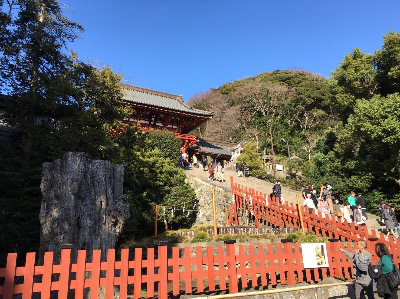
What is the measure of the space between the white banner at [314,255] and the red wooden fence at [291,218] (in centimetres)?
208

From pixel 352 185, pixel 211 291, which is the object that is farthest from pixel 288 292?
pixel 352 185

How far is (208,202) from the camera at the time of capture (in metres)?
12.7

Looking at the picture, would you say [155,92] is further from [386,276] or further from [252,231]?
[386,276]

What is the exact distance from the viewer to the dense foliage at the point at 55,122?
959cm

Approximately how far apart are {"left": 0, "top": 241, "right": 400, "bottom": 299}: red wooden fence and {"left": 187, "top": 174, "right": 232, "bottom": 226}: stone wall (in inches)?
234

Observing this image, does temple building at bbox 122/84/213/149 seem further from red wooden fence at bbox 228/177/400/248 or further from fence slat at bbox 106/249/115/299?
fence slat at bbox 106/249/115/299

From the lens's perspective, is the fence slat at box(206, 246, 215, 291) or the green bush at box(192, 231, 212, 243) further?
the green bush at box(192, 231, 212, 243)

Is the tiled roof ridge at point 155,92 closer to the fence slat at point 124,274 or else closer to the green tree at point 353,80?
the green tree at point 353,80

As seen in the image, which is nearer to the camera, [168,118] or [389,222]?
[389,222]

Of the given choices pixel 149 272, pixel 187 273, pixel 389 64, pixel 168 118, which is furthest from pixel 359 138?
pixel 149 272

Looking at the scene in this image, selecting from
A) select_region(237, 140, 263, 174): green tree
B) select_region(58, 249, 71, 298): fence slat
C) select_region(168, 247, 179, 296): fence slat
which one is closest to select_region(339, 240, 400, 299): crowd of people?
select_region(168, 247, 179, 296): fence slat

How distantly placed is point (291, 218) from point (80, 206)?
631 centimetres

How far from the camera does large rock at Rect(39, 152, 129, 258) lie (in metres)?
5.21

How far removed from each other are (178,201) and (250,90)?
33147 mm
